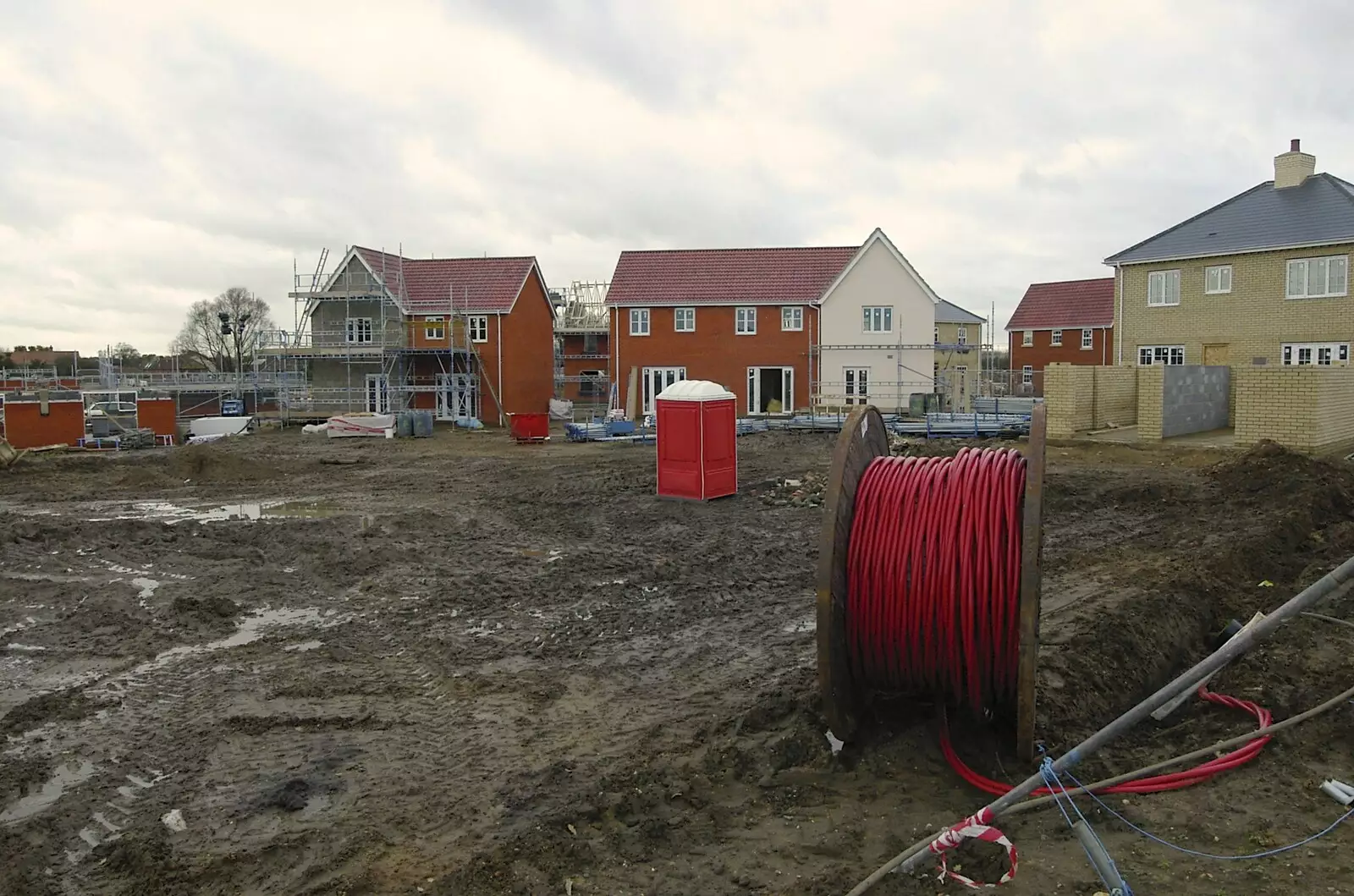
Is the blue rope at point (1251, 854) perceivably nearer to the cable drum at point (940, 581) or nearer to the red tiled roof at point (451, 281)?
the cable drum at point (940, 581)

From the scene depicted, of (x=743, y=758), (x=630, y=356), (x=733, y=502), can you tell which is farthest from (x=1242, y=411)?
(x=630, y=356)

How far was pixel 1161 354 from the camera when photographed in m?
35.4

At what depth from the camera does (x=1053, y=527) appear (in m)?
13.9

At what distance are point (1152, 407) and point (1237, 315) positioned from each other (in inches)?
508

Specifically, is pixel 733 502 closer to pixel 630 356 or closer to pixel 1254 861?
pixel 1254 861

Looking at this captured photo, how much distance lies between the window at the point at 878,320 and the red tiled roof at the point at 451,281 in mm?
15360

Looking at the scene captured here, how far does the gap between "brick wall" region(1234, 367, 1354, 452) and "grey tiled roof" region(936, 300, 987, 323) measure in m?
51.5

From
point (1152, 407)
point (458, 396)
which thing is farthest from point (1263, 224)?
point (458, 396)

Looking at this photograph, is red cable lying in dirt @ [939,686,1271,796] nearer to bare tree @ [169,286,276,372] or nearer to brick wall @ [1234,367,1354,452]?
brick wall @ [1234,367,1354,452]

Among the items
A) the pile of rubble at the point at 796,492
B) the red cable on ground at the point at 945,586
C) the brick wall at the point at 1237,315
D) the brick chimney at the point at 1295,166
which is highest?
the brick chimney at the point at 1295,166

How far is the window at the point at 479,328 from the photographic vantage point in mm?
42688

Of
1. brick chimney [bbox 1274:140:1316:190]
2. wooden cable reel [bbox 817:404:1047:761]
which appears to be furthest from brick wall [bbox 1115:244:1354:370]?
wooden cable reel [bbox 817:404:1047:761]

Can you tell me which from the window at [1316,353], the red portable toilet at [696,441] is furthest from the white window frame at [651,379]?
the red portable toilet at [696,441]

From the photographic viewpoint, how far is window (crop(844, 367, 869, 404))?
41.4 metres
